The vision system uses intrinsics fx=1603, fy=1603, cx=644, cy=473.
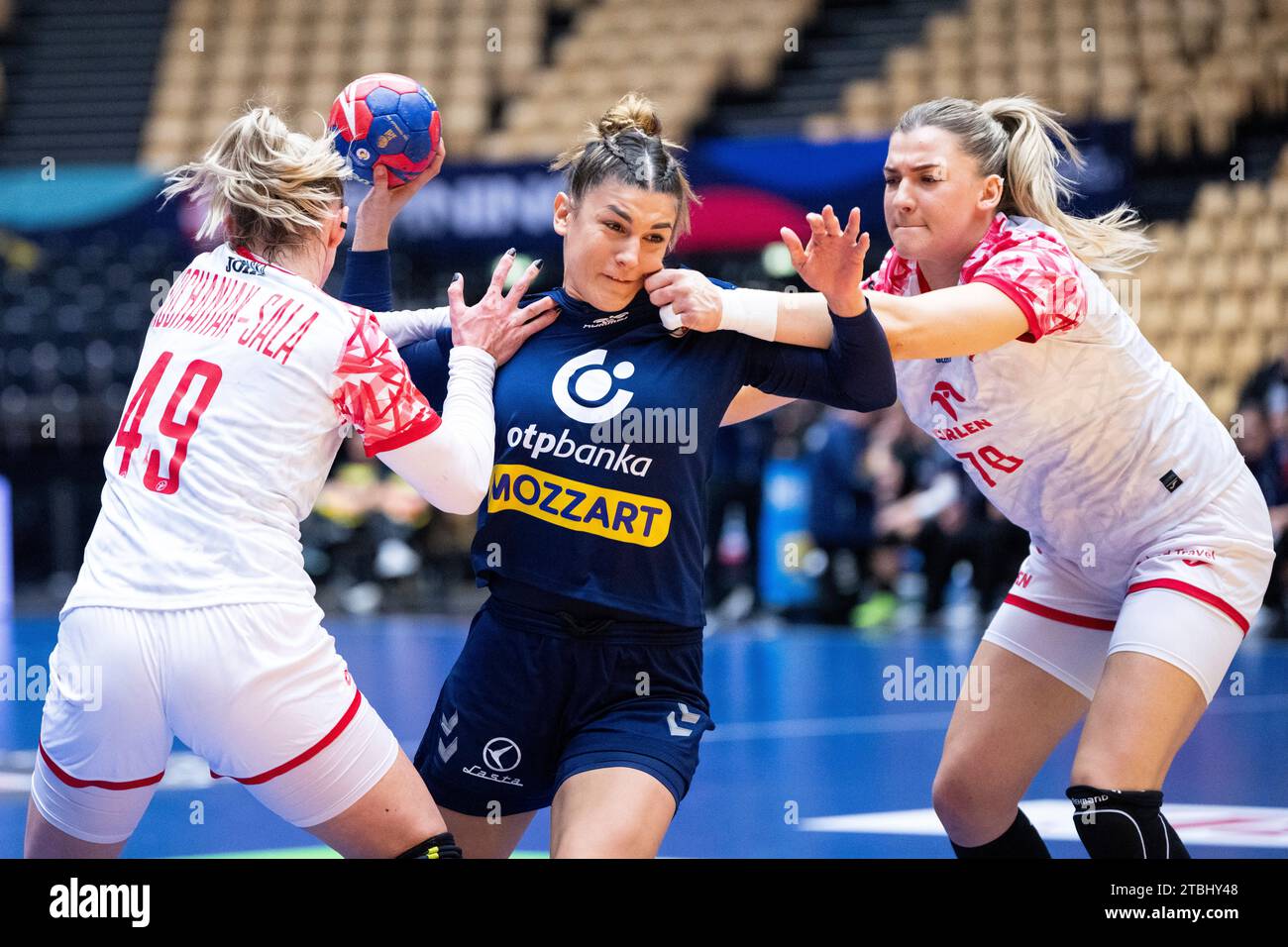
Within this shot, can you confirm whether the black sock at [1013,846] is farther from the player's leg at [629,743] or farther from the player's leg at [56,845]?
the player's leg at [56,845]

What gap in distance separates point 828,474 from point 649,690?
28.0 ft

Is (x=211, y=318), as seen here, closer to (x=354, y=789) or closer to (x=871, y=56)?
(x=354, y=789)

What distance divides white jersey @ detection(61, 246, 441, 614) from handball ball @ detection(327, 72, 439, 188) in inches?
28.1

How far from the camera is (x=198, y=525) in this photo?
9.58ft

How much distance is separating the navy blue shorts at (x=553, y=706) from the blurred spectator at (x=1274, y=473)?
784 centimetres

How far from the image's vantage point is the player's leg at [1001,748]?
3.80 m

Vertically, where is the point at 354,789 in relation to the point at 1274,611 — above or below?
above

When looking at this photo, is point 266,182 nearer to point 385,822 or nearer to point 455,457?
point 455,457

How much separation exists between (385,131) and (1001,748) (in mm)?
2039

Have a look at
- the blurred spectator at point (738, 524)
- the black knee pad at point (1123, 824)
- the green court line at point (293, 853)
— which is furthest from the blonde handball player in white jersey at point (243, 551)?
the blurred spectator at point (738, 524)

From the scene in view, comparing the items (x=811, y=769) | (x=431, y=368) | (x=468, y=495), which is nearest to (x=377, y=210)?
(x=431, y=368)

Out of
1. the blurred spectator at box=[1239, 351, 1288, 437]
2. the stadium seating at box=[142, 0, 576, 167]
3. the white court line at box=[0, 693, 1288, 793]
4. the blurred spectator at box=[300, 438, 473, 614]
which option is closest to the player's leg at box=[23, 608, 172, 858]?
the white court line at box=[0, 693, 1288, 793]

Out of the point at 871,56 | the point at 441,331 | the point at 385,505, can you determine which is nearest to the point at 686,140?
the point at 871,56

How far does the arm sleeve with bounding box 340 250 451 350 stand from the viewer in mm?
3672
